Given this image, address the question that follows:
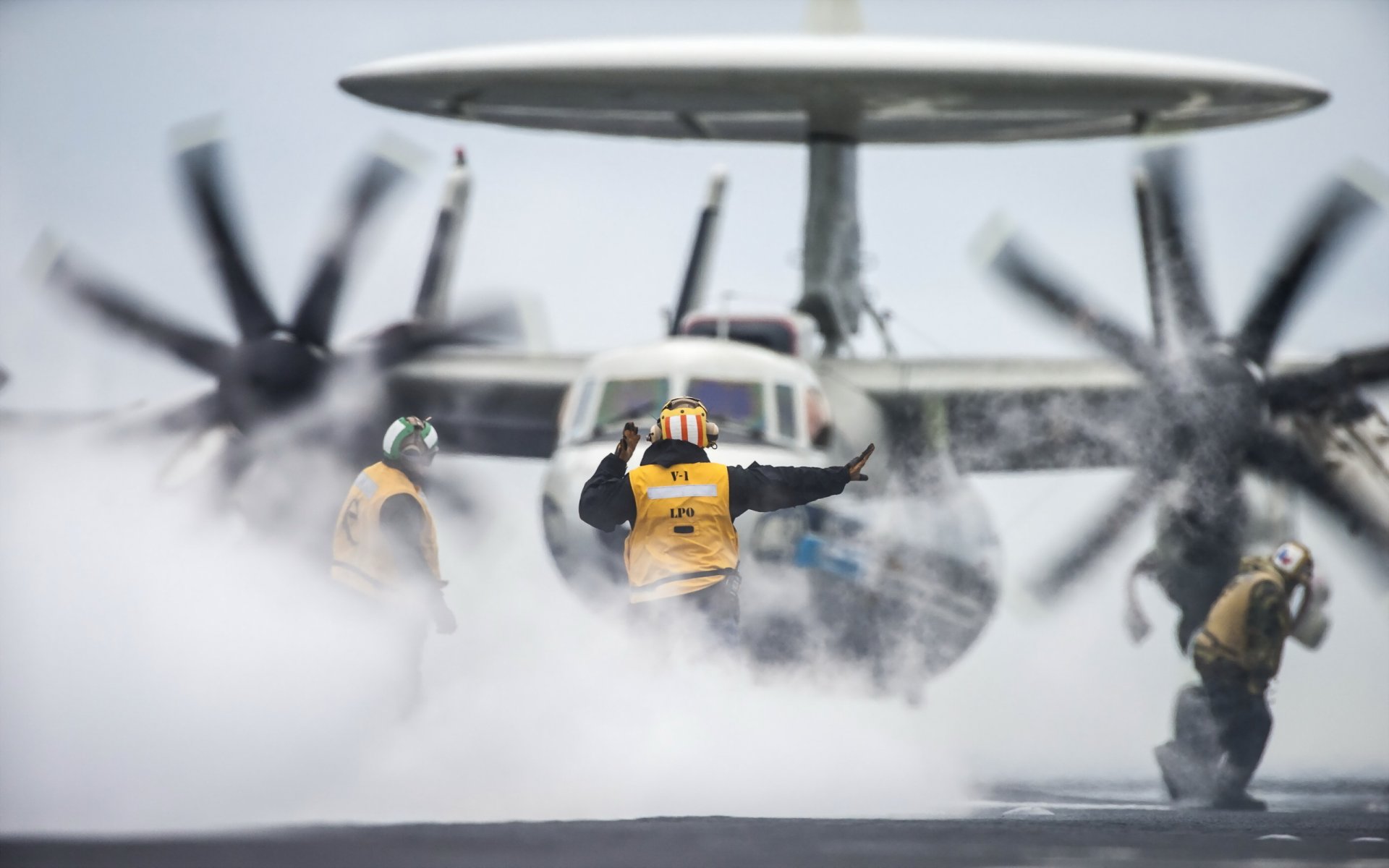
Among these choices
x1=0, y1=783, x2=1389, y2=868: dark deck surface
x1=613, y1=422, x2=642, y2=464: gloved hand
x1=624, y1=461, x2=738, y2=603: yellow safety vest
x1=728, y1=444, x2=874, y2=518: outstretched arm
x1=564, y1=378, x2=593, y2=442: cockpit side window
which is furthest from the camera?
x1=564, y1=378, x2=593, y2=442: cockpit side window

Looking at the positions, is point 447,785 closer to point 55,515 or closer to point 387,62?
point 55,515

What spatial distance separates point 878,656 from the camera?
1499 cm

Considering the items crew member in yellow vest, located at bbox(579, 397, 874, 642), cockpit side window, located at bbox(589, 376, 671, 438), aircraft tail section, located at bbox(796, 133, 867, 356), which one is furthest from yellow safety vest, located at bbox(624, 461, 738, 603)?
aircraft tail section, located at bbox(796, 133, 867, 356)

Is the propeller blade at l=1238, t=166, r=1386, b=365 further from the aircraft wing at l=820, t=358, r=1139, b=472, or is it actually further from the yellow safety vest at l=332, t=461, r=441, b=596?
the yellow safety vest at l=332, t=461, r=441, b=596

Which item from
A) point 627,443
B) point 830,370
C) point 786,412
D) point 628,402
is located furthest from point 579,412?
point 627,443

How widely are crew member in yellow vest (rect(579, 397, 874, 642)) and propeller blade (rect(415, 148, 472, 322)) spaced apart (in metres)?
13.7

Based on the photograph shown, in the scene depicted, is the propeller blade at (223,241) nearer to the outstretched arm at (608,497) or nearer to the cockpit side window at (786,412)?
the cockpit side window at (786,412)

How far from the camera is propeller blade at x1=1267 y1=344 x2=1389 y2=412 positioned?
17172mm

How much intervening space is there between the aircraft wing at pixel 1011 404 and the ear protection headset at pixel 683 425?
10645 mm

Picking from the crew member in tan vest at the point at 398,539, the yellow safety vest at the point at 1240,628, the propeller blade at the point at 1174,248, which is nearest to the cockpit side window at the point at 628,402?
the yellow safety vest at the point at 1240,628

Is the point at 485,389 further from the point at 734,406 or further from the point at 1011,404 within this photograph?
the point at 1011,404

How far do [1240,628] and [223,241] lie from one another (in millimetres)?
11686

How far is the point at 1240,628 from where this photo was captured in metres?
12.0

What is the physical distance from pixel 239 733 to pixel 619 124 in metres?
19.6
